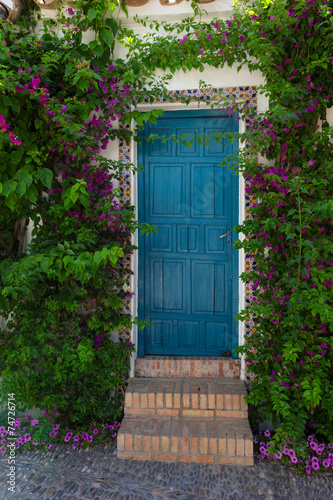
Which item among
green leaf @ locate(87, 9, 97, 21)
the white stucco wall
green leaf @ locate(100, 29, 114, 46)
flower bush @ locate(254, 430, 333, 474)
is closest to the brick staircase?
flower bush @ locate(254, 430, 333, 474)

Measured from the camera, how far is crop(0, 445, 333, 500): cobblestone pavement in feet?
7.83

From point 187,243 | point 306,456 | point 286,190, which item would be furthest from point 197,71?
point 306,456

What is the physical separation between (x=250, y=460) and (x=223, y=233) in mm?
1891

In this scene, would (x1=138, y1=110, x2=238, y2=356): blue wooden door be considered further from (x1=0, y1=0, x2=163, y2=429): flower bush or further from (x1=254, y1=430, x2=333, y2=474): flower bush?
(x1=254, y1=430, x2=333, y2=474): flower bush

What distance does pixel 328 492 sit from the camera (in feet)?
7.87

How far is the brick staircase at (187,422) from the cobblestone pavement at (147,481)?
78 millimetres

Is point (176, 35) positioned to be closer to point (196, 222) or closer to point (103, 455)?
point (196, 222)

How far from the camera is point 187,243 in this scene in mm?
3463

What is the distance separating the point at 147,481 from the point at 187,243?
197 centimetres

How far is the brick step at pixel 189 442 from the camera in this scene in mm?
2697

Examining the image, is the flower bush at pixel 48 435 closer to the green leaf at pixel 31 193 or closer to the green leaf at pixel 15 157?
the green leaf at pixel 31 193

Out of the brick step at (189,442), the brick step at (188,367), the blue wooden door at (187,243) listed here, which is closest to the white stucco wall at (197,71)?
the blue wooden door at (187,243)

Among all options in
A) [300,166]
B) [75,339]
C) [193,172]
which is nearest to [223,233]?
[193,172]

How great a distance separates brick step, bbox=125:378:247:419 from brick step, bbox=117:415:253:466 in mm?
107
